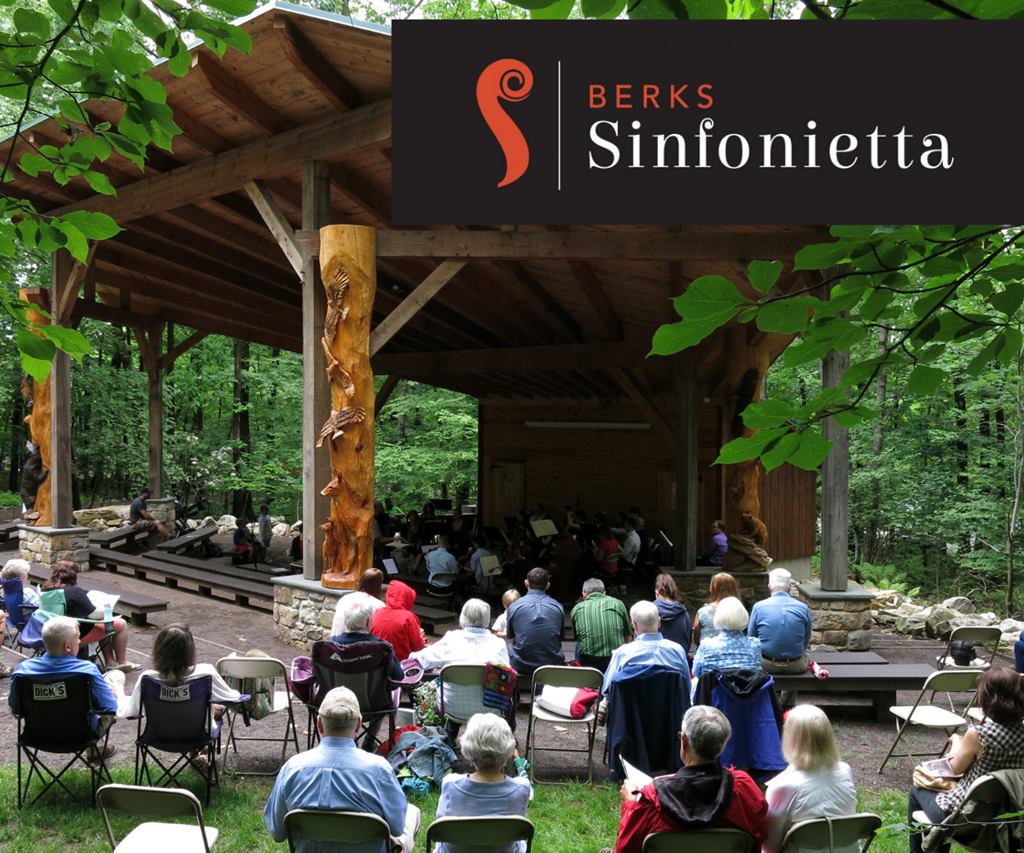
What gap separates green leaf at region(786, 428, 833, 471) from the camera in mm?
1334

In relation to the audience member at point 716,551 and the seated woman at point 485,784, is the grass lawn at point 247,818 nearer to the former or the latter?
the seated woman at point 485,784

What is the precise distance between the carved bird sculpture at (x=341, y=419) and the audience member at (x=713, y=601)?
11.4 feet

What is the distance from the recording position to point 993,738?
3.45 meters

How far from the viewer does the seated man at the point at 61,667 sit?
4.30 m

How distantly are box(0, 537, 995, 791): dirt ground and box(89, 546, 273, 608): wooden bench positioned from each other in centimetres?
68

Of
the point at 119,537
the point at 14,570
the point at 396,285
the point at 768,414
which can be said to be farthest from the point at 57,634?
the point at 119,537

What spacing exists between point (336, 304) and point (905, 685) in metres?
5.65

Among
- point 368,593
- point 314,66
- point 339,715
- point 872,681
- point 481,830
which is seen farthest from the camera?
point 314,66

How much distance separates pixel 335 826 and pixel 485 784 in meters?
0.61

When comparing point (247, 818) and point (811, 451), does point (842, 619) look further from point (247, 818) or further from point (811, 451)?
point (811, 451)

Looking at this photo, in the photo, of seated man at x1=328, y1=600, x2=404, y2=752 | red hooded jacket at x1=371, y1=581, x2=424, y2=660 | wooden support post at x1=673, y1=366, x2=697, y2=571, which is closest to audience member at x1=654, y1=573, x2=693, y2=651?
red hooded jacket at x1=371, y1=581, x2=424, y2=660

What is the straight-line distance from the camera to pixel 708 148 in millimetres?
1363

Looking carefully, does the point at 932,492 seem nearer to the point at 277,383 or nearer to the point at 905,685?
the point at 905,685

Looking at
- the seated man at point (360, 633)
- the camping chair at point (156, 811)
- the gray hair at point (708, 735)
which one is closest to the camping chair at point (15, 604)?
the seated man at point (360, 633)
